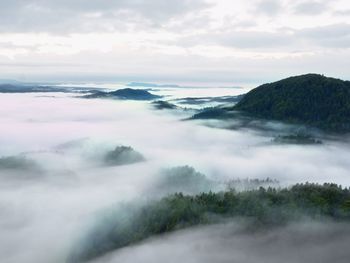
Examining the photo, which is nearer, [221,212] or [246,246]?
[246,246]

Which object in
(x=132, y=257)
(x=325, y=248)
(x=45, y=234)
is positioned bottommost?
(x=45, y=234)

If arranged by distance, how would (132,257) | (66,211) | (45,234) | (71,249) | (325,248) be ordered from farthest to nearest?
(66,211) < (45,234) < (71,249) < (132,257) < (325,248)

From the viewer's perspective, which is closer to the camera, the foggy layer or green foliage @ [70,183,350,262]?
the foggy layer

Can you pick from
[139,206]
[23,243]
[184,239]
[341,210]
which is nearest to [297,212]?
[341,210]

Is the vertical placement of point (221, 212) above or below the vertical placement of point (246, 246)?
above

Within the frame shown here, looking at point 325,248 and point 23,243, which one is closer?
point 325,248

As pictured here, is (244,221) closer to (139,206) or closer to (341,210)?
(341,210)

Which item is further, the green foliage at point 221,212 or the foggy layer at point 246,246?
the green foliage at point 221,212

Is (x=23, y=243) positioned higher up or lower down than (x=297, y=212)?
lower down
